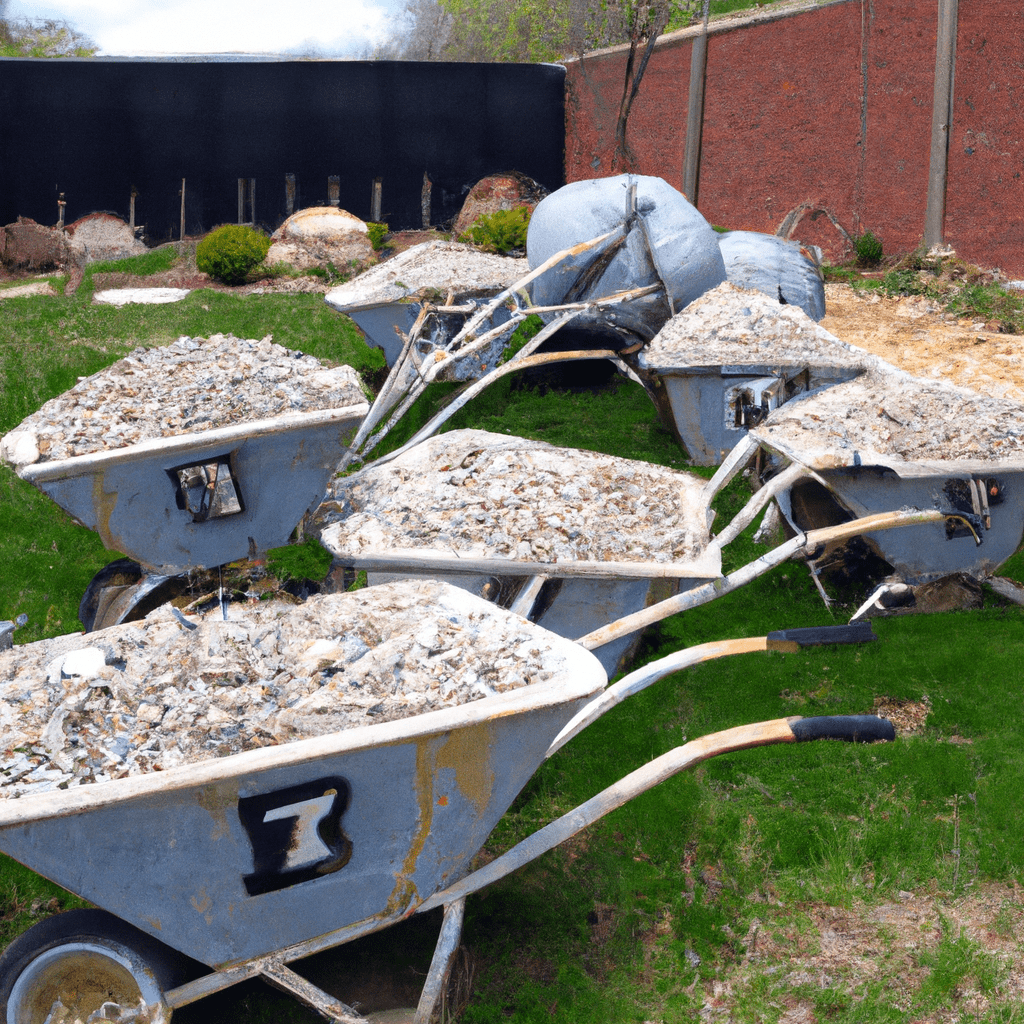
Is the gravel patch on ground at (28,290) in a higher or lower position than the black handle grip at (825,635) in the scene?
higher

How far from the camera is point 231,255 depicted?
988 cm

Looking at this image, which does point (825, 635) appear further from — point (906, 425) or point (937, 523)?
point (906, 425)

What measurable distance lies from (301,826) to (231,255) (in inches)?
359

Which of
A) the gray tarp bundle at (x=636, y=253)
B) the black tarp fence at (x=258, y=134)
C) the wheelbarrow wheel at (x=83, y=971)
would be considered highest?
the black tarp fence at (x=258, y=134)

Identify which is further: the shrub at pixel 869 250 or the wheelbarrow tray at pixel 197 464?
the shrub at pixel 869 250

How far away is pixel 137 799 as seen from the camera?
67.5 inches

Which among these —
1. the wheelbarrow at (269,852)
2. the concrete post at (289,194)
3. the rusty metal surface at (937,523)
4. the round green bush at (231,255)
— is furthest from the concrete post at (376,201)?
the wheelbarrow at (269,852)

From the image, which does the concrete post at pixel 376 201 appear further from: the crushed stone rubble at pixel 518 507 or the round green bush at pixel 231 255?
the crushed stone rubble at pixel 518 507

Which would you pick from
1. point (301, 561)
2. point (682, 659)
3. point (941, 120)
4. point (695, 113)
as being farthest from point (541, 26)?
point (682, 659)

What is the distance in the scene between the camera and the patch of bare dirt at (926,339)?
6.41m

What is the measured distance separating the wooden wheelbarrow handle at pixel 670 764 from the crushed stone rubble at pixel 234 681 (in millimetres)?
397

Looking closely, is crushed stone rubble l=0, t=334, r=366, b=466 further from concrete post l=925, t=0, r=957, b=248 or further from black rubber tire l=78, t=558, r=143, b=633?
concrete post l=925, t=0, r=957, b=248

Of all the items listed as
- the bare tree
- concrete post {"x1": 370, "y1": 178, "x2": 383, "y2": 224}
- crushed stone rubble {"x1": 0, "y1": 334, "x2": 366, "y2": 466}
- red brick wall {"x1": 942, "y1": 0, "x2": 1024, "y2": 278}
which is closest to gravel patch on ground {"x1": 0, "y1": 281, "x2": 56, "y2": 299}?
concrete post {"x1": 370, "y1": 178, "x2": 383, "y2": 224}

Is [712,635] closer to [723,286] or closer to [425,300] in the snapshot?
[723,286]
